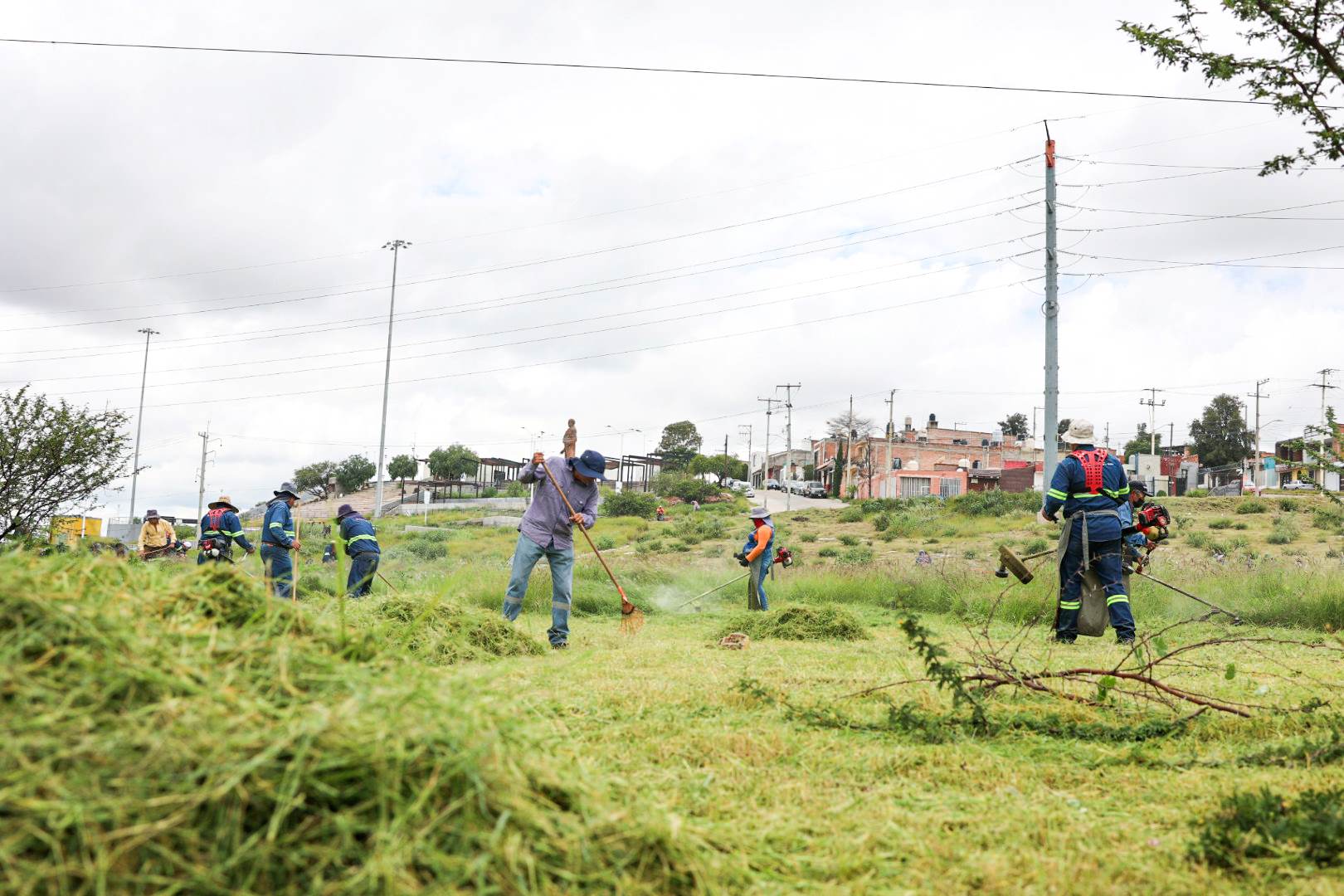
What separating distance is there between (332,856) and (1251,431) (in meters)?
89.4

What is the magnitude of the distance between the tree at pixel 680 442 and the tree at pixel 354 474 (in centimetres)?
2785

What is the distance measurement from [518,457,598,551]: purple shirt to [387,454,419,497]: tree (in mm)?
85025

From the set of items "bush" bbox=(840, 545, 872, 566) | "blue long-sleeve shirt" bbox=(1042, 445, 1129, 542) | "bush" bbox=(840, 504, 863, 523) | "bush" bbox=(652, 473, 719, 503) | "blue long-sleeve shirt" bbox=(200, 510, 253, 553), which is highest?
"bush" bbox=(652, 473, 719, 503)

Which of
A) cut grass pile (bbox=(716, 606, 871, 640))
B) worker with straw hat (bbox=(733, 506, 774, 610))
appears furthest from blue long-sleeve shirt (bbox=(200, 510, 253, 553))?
cut grass pile (bbox=(716, 606, 871, 640))

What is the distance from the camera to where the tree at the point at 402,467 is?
91562mm

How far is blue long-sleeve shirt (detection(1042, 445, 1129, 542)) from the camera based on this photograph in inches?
321

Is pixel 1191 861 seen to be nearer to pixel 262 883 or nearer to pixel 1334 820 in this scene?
pixel 1334 820

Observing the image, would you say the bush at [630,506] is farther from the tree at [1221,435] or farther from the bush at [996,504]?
the tree at [1221,435]

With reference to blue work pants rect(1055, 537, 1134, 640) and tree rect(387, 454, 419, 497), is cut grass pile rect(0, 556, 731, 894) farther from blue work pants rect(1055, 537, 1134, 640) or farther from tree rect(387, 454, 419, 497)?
tree rect(387, 454, 419, 497)

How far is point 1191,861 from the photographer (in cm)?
252

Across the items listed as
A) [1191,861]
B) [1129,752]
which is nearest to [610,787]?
[1191,861]

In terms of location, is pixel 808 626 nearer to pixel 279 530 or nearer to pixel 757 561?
pixel 757 561

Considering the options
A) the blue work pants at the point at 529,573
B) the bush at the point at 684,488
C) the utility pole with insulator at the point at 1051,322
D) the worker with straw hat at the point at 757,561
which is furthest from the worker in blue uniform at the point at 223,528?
the bush at the point at 684,488

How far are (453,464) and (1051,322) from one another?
2704 inches
